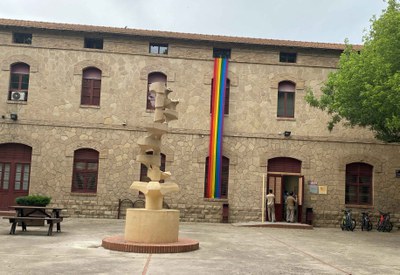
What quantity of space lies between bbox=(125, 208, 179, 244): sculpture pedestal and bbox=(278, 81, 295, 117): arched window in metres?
10.9

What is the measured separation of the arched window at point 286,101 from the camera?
20.0 m

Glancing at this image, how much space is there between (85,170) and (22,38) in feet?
19.7

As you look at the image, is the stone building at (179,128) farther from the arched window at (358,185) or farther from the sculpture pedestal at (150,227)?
Result: the sculpture pedestal at (150,227)

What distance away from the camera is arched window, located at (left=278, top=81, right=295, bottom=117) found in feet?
65.5

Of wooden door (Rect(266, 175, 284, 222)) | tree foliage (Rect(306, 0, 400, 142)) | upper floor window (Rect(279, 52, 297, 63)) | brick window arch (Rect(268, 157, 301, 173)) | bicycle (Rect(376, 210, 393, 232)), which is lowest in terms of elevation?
bicycle (Rect(376, 210, 393, 232))

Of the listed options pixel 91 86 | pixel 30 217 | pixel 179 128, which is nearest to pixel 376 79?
pixel 179 128

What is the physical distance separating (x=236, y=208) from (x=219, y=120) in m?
3.64

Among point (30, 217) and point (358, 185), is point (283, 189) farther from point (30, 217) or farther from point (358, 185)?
point (30, 217)

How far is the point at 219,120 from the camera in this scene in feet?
63.5

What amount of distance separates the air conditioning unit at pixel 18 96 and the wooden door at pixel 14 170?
1829 millimetres

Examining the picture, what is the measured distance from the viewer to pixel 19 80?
1916 cm

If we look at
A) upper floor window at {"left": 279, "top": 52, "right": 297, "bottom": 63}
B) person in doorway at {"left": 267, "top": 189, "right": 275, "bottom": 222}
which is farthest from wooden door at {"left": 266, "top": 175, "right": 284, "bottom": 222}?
upper floor window at {"left": 279, "top": 52, "right": 297, "bottom": 63}

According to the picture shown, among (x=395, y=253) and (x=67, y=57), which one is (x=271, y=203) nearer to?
(x=395, y=253)

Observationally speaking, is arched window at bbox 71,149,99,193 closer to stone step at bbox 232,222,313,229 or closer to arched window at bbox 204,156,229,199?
arched window at bbox 204,156,229,199
